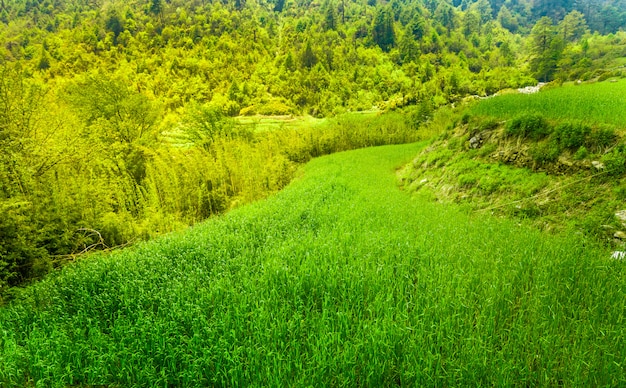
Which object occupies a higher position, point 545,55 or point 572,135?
point 545,55

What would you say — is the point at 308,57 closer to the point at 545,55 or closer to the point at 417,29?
the point at 417,29

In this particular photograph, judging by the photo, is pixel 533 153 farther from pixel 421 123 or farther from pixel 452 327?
pixel 421 123

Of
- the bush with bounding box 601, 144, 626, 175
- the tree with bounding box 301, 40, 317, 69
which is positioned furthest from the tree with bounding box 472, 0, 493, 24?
the bush with bounding box 601, 144, 626, 175

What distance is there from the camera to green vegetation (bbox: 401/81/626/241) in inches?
227

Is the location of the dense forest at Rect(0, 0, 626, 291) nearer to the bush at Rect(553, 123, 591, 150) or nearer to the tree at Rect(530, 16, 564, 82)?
the tree at Rect(530, 16, 564, 82)

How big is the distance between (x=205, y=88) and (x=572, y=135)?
7854cm

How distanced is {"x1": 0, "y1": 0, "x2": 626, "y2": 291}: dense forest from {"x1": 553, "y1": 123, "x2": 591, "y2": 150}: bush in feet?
40.0

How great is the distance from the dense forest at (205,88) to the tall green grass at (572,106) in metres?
12.8

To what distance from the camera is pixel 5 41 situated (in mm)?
74250

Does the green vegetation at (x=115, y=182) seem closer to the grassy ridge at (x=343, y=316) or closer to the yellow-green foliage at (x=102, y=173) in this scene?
→ the yellow-green foliage at (x=102, y=173)

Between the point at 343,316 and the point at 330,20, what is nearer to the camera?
the point at 343,316

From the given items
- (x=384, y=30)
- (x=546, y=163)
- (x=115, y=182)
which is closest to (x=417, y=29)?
(x=384, y=30)

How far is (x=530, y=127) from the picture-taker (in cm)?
818

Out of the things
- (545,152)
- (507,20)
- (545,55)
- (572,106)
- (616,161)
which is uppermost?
(507,20)
